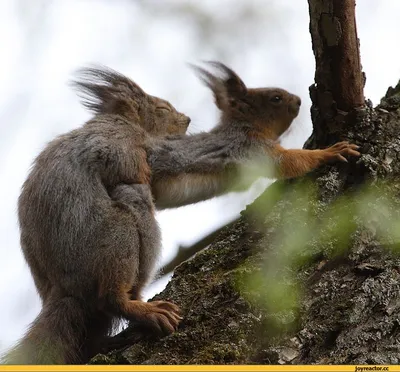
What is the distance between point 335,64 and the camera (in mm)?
5219

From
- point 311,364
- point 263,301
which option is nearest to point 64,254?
point 263,301

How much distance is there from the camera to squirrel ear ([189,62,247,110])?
23.0ft

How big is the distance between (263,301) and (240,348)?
1.24ft

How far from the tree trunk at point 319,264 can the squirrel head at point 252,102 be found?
143 centimetres

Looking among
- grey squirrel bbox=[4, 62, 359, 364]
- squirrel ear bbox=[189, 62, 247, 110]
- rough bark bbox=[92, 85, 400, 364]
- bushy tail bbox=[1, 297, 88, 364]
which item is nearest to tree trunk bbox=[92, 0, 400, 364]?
rough bark bbox=[92, 85, 400, 364]

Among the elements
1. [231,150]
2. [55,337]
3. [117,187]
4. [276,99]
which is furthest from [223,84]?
[55,337]

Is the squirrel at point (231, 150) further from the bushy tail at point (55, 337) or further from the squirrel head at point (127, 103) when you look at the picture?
the bushy tail at point (55, 337)

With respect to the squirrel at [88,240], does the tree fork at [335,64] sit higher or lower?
higher

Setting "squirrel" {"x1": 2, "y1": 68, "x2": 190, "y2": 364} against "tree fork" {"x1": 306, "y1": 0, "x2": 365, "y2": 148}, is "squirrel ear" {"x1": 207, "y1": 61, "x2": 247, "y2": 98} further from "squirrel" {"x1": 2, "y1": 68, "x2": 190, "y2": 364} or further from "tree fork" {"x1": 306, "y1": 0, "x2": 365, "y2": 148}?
"tree fork" {"x1": 306, "y1": 0, "x2": 365, "y2": 148}

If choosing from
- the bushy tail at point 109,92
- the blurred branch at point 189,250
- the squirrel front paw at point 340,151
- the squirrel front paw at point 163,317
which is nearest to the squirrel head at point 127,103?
the bushy tail at point 109,92

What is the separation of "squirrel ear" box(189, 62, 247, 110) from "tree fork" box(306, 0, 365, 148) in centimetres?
169

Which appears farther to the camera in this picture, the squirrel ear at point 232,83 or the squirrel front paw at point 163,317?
the squirrel ear at point 232,83

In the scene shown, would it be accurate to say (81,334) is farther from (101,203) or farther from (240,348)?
(240,348)

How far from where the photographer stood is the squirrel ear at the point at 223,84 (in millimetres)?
7008
